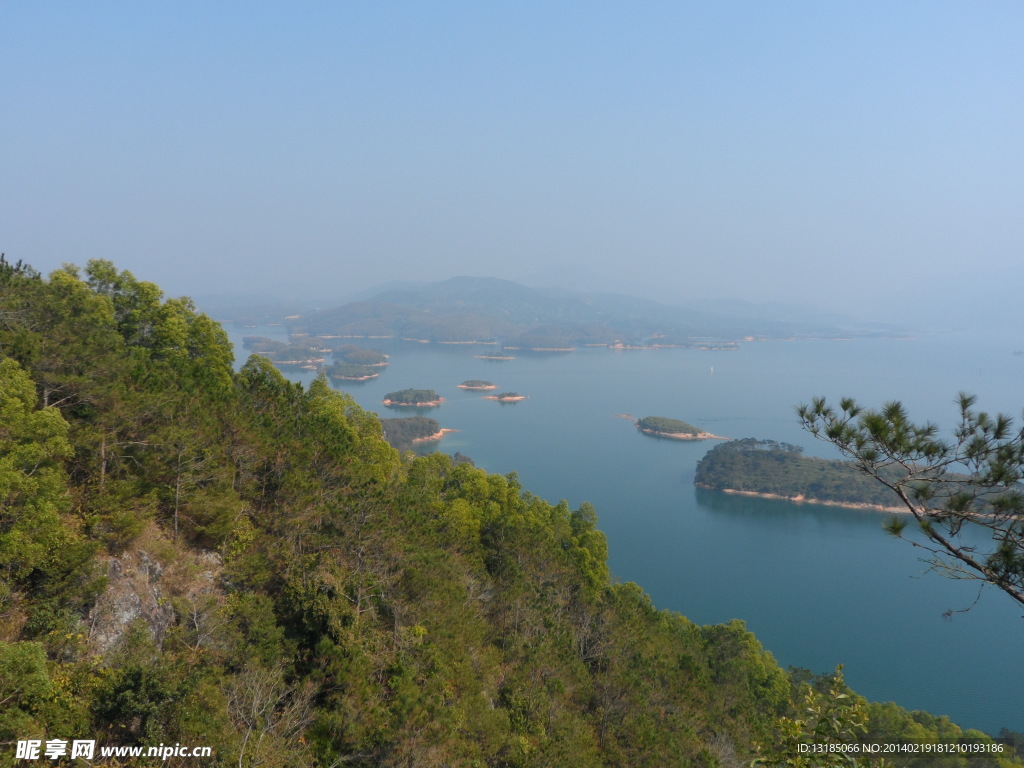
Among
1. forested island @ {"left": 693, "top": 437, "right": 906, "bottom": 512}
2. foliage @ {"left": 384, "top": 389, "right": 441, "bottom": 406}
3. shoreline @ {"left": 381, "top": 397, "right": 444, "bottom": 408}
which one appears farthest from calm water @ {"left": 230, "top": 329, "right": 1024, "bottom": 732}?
foliage @ {"left": 384, "top": 389, "right": 441, "bottom": 406}

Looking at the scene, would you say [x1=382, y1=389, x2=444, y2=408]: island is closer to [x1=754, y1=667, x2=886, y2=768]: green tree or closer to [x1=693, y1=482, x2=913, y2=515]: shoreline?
[x1=693, y1=482, x2=913, y2=515]: shoreline

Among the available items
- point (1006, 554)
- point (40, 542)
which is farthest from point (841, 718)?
point (40, 542)

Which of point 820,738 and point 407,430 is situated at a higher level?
point 820,738

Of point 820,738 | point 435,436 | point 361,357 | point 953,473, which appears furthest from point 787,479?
point 361,357

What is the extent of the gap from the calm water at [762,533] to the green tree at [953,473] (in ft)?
7.81

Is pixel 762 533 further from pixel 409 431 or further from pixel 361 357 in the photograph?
pixel 361 357

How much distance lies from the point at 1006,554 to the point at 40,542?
7347 millimetres

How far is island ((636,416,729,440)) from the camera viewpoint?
187 ft

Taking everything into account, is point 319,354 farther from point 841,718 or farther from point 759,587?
point 841,718

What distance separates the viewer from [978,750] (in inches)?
475

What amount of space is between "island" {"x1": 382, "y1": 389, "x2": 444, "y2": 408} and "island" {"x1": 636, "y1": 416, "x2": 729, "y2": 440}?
981 inches

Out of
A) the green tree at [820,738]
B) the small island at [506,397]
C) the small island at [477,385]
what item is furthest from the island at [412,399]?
the green tree at [820,738]

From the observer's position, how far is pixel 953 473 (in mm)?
3906

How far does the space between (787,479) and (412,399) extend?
40372 mm
